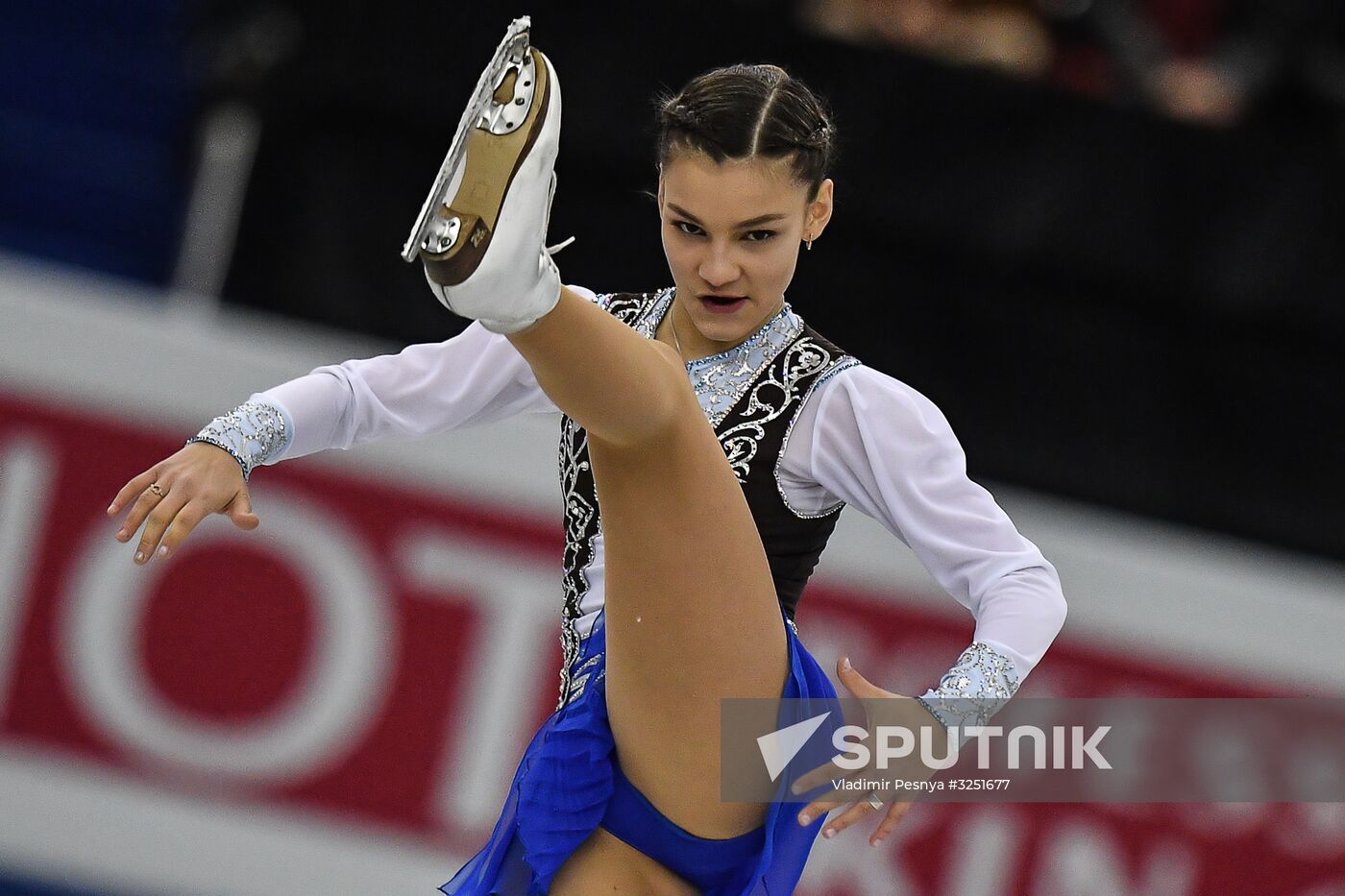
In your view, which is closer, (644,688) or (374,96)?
(644,688)

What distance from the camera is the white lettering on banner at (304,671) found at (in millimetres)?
3496

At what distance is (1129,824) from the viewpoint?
145 inches

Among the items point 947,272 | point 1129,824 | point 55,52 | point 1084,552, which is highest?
point 55,52

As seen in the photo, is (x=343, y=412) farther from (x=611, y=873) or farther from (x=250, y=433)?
(x=611, y=873)

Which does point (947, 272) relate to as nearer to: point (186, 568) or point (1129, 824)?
point (1129, 824)

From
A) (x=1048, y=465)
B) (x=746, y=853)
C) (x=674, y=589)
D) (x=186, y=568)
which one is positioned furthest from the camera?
(x=1048, y=465)

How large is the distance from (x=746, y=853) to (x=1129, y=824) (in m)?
1.94

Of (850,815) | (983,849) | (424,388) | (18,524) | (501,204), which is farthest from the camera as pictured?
(983,849)

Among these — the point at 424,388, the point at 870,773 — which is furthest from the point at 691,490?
the point at 424,388

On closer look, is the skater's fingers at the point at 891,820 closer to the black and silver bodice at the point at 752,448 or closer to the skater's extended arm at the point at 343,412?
the black and silver bodice at the point at 752,448

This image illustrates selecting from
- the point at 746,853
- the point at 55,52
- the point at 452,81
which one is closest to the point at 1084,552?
the point at 452,81

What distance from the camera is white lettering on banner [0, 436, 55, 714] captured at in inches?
136

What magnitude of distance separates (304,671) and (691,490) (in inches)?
76.8

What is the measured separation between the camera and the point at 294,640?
3.54 m
